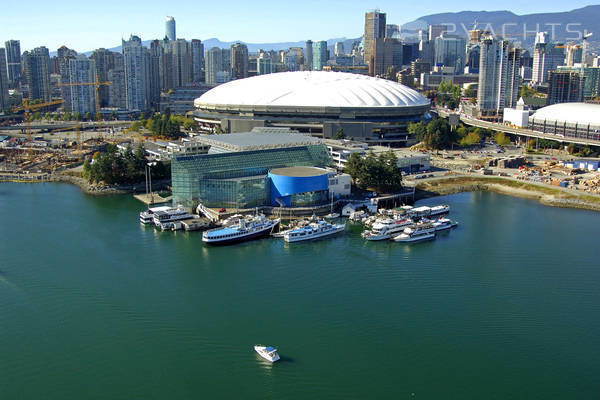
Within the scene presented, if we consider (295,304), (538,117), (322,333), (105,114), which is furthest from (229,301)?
(105,114)

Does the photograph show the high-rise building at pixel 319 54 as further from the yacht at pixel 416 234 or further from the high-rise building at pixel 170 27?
the yacht at pixel 416 234

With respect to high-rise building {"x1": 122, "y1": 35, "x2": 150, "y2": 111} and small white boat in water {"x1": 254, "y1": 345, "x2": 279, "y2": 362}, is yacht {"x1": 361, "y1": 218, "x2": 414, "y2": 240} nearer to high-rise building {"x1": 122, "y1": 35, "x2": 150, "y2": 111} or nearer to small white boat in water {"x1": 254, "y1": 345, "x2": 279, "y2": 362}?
small white boat in water {"x1": 254, "y1": 345, "x2": 279, "y2": 362}

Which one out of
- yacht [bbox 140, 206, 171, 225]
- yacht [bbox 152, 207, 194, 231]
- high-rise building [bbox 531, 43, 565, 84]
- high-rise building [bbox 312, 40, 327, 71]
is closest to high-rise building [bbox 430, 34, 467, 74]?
high-rise building [bbox 312, 40, 327, 71]

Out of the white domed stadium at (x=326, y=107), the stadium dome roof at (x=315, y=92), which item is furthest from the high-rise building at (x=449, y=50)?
the white domed stadium at (x=326, y=107)

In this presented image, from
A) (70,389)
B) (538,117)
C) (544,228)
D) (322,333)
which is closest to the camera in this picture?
(70,389)

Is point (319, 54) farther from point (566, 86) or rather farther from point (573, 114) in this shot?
point (573, 114)

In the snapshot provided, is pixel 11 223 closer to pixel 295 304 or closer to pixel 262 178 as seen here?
pixel 262 178
